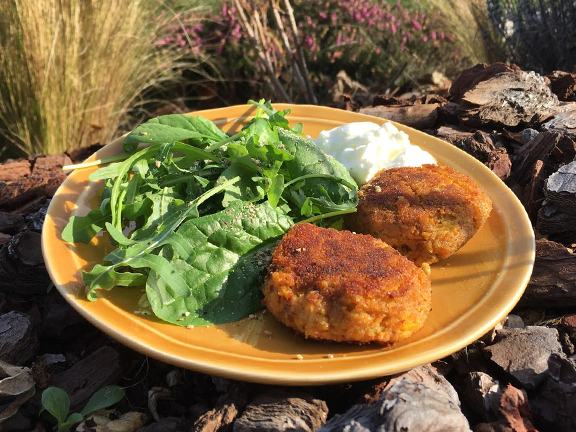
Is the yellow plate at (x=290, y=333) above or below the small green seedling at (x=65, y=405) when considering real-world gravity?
above

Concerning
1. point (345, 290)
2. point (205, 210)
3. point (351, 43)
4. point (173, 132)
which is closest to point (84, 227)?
point (205, 210)

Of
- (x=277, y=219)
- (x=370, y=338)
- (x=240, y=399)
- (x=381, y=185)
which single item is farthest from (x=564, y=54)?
(x=240, y=399)

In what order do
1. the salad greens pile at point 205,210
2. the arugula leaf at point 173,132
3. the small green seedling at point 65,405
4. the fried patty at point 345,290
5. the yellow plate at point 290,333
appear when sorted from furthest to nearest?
the arugula leaf at point 173,132 → the salad greens pile at point 205,210 → the small green seedling at point 65,405 → the fried patty at point 345,290 → the yellow plate at point 290,333

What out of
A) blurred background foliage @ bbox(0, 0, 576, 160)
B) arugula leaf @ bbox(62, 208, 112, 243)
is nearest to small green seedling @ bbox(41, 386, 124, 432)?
arugula leaf @ bbox(62, 208, 112, 243)

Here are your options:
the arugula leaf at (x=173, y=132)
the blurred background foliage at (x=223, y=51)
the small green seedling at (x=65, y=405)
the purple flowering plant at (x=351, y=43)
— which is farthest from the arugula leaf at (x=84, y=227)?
the purple flowering plant at (x=351, y=43)

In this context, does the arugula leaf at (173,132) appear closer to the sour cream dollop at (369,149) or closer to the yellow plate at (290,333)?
the yellow plate at (290,333)

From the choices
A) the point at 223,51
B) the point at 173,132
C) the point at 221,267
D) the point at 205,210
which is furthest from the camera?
the point at 223,51

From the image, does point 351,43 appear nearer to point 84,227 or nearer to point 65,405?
point 84,227
